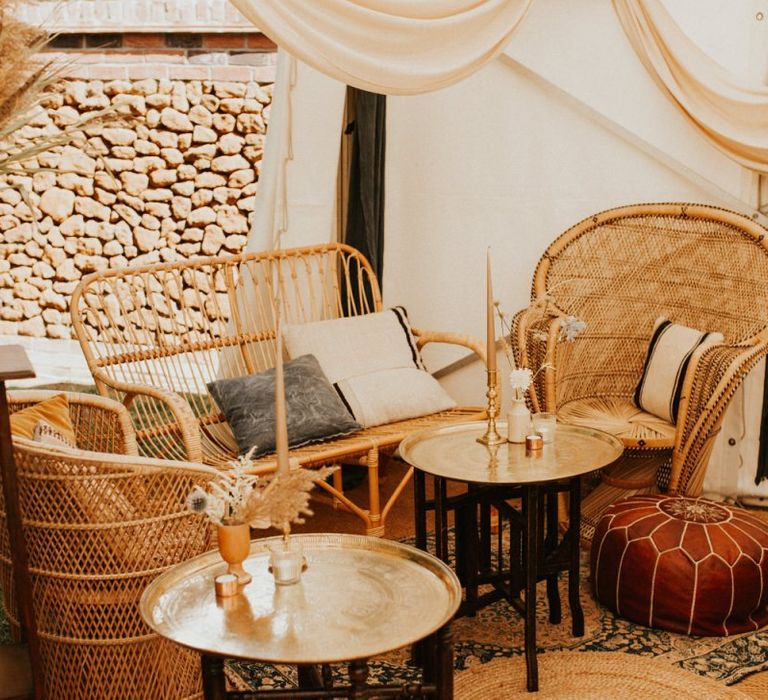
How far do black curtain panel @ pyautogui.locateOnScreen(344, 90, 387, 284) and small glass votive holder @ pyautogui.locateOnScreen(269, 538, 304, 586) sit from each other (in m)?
2.21

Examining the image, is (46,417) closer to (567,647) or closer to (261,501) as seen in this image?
(261,501)

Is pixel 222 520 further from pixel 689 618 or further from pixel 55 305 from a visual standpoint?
pixel 55 305

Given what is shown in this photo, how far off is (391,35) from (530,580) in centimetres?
170

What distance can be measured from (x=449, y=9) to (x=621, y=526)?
1682 mm

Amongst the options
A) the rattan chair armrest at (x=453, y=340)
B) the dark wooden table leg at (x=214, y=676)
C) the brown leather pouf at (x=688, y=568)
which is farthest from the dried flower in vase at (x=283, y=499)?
the rattan chair armrest at (x=453, y=340)

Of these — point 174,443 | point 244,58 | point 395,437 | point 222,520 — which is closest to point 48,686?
point 222,520

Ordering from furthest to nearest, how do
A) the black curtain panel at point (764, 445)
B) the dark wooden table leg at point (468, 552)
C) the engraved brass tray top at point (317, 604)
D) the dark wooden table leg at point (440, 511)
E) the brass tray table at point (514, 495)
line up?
1. the black curtain panel at point (764, 445)
2. the dark wooden table leg at point (468, 552)
3. the dark wooden table leg at point (440, 511)
4. the brass tray table at point (514, 495)
5. the engraved brass tray top at point (317, 604)

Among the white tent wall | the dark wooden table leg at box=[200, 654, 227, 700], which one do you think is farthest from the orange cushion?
the white tent wall

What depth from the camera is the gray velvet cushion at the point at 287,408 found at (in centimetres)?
318

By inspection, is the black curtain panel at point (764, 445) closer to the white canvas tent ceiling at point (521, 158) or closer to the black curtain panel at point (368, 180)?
the white canvas tent ceiling at point (521, 158)

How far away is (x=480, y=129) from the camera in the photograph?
4.12m

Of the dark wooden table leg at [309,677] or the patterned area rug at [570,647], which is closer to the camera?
the dark wooden table leg at [309,677]

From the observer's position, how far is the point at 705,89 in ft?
11.9

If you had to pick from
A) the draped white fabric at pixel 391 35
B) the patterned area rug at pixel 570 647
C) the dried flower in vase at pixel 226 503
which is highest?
the draped white fabric at pixel 391 35
